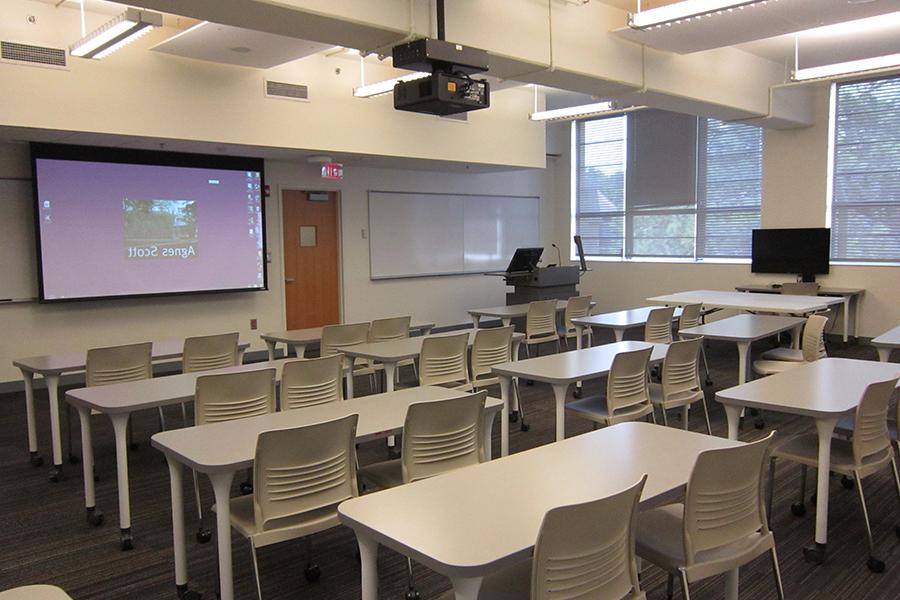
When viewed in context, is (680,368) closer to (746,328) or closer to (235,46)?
(746,328)

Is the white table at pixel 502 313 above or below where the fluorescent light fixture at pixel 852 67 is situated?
below

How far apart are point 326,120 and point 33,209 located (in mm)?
3192

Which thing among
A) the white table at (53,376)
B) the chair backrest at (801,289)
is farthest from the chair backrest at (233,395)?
the chair backrest at (801,289)

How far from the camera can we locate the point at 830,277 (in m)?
9.55

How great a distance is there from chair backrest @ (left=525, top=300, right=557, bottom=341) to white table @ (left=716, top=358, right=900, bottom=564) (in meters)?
3.22

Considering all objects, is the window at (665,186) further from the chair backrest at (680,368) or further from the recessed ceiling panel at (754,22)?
the chair backrest at (680,368)

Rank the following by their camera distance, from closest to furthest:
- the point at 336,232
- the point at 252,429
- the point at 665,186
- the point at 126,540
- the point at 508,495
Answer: the point at 508,495
the point at 252,429
the point at 126,540
the point at 336,232
the point at 665,186

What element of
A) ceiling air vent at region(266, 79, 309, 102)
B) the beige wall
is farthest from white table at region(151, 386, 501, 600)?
the beige wall

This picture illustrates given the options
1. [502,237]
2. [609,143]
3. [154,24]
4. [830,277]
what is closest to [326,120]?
[154,24]

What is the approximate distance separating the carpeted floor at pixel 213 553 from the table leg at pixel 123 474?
74mm

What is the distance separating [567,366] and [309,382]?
161 centimetres

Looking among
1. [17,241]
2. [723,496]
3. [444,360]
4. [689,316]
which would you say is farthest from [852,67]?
[17,241]

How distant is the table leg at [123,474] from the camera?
3461mm

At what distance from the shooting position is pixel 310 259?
961 centimetres
